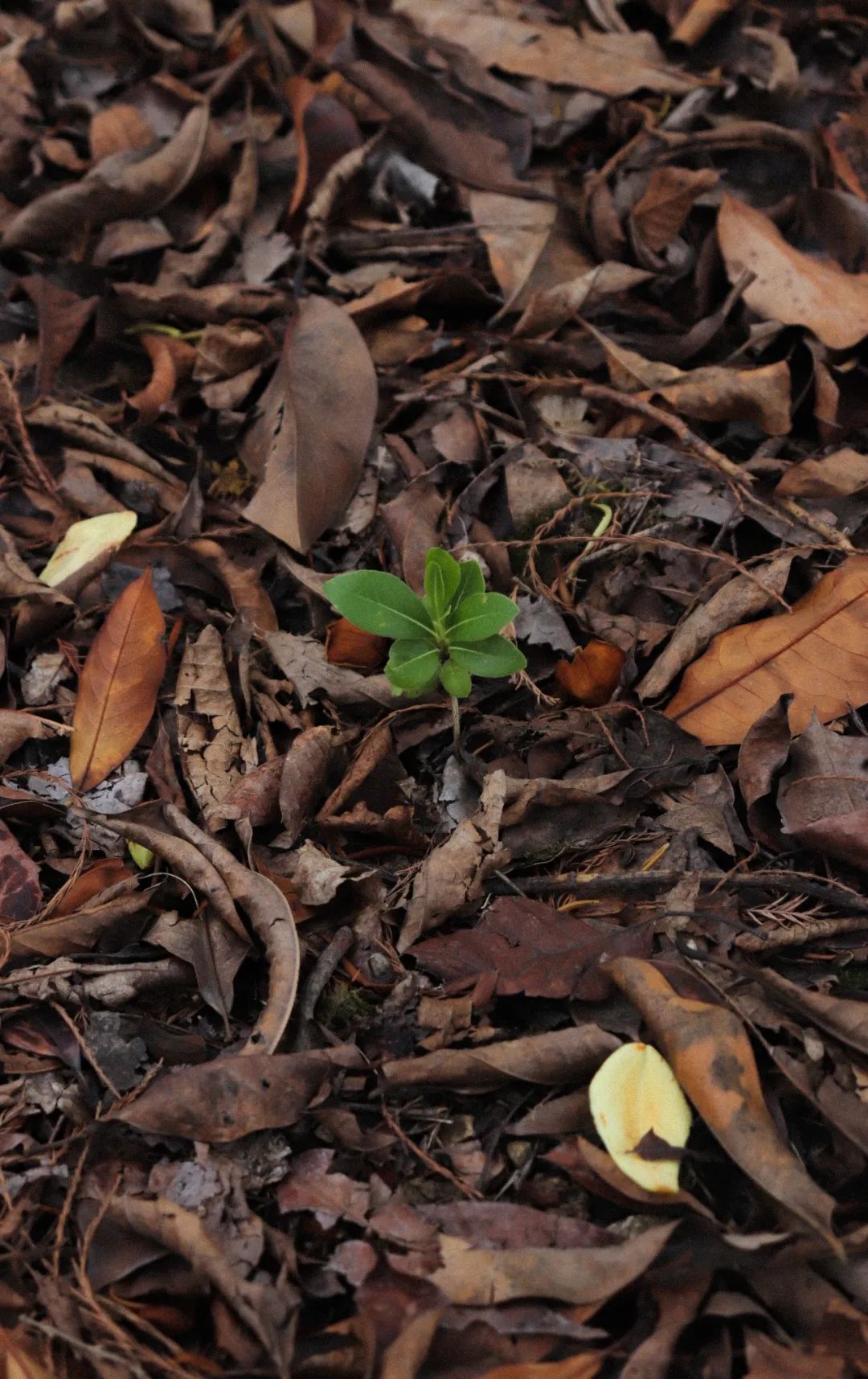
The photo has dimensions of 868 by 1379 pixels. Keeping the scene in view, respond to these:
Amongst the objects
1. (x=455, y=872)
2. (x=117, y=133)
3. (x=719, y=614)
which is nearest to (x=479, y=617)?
(x=455, y=872)

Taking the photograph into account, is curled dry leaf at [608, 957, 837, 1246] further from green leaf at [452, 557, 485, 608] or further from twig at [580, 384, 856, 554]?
twig at [580, 384, 856, 554]

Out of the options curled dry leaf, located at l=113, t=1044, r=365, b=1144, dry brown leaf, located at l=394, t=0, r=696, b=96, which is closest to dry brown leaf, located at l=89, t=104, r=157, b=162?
dry brown leaf, located at l=394, t=0, r=696, b=96

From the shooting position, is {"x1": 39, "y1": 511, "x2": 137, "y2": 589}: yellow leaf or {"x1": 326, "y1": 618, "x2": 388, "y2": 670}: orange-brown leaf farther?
{"x1": 39, "y1": 511, "x2": 137, "y2": 589}: yellow leaf

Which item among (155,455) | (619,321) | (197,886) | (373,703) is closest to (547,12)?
(619,321)

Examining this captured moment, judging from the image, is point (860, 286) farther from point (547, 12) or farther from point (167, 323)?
point (167, 323)

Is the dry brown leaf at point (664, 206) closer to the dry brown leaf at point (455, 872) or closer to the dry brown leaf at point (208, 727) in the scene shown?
the dry brown leaf at point (208, 727)
